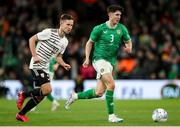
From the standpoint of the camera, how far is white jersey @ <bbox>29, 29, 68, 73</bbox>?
13031 mm

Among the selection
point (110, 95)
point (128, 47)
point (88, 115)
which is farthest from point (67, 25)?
point (88, 115)

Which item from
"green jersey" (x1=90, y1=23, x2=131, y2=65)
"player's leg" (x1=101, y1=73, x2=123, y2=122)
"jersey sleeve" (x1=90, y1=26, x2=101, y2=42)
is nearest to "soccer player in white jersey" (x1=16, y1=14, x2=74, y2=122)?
"jersey sleeve" (x1=90, y1=26, x2=101, y2=42)

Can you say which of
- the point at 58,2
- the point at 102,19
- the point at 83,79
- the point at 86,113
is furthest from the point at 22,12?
the point at 86,113

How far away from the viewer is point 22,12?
88.5 ft

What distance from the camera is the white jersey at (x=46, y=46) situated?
42.8 feet

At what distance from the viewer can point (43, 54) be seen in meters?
13.2

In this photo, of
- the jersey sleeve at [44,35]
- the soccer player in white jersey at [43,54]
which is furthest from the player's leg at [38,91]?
the jersey sleeve at [44,35]

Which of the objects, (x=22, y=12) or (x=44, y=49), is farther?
(x=22, y=12)

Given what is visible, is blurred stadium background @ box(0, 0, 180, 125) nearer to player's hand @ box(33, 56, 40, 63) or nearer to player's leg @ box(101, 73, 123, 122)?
player's leg @ box(101, 73, 123, 122)

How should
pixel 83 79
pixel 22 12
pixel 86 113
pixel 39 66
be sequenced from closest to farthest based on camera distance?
pixel 39 66, pixel 86 113, pixel 83 79, pixel 22 12

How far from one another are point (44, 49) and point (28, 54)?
10.7 m

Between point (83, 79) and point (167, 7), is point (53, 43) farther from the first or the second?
point (167, 7)

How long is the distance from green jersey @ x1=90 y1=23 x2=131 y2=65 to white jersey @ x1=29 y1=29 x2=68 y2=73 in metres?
0.75

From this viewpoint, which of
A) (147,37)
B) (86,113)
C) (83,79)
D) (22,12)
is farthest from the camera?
(22,12)
